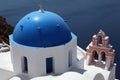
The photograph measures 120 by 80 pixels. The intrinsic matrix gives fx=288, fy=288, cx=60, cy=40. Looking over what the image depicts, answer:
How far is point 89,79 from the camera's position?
42.8ft

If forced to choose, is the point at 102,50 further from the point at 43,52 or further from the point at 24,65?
the point at 24,65

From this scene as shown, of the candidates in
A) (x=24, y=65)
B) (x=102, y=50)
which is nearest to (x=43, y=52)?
(x=24, y=65)

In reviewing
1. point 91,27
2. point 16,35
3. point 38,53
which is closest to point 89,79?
point 38,53

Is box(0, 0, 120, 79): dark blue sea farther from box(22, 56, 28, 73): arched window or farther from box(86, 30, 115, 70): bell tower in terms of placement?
box(22, 56, 28, 73): arched window

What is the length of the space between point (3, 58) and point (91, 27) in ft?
59.4

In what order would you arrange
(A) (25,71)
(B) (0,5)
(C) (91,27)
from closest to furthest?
(A) (25,71) → (C) (91,27) → (B) (0,5)

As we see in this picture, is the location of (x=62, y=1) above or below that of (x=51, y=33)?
above

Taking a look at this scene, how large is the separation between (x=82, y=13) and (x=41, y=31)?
23249 mm

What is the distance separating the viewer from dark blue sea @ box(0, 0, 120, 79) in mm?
30969

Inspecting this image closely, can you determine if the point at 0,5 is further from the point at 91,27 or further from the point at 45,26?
the point at 45,26

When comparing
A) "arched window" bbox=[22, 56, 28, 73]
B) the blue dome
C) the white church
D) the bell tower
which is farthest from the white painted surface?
the bell tower

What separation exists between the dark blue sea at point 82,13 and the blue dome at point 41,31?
586 inches

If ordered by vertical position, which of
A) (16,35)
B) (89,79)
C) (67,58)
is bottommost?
(89,79)

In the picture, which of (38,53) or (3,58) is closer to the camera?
(38,53)
